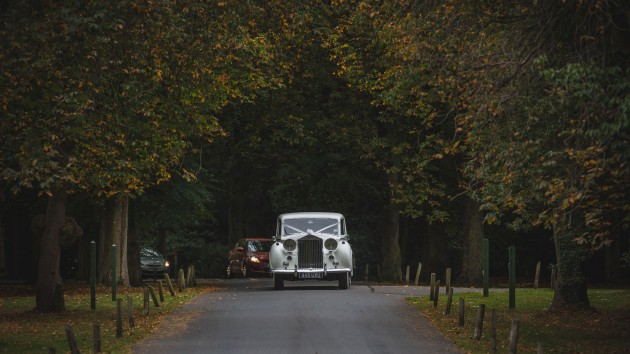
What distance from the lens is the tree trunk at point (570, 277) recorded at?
23.9 metres

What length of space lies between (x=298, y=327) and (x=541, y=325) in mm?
4656

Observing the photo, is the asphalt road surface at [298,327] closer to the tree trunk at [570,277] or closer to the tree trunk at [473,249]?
the tree trunk at [570,277]

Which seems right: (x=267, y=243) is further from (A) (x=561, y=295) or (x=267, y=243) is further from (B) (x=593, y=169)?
(B) (x=593, y=169)

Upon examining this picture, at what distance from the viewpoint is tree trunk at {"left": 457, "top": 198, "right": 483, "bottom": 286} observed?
4022 centimetres

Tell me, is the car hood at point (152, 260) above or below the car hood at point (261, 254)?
below

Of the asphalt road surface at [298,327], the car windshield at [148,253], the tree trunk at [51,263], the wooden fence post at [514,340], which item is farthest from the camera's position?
the car windshield at [148,253]

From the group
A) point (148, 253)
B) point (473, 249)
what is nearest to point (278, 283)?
point (473, 249)

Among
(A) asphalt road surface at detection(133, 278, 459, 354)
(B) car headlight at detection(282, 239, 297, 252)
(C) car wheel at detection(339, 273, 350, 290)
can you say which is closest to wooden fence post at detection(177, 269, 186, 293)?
(A) asphalt road surface at detection(133, 278, 459, 354)

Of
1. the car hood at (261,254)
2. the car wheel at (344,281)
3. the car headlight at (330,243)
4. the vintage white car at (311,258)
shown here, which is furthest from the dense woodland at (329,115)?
the car wheel at (344,281)

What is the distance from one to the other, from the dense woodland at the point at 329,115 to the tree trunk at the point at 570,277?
0.03m

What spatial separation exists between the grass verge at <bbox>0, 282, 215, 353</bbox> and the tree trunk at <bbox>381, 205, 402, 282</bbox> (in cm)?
1416

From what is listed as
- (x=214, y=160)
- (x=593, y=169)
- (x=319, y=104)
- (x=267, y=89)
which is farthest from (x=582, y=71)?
(x=214, y=160)

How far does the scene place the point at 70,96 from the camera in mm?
19828

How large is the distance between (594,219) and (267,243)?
33.2 m
